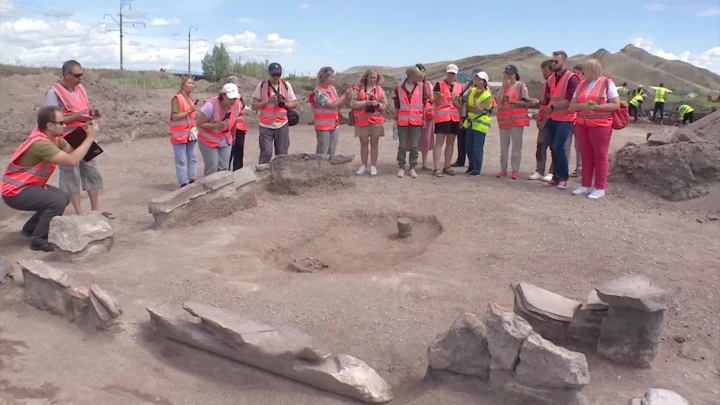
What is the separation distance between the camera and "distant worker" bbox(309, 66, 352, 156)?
880 cm

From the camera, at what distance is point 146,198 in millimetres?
8398

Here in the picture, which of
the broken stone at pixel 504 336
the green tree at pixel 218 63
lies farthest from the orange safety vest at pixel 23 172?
the green tree at pixel 218 63

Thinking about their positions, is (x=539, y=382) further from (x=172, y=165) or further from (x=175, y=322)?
(x=172, y=165)

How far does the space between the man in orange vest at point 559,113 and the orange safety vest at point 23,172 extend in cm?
652

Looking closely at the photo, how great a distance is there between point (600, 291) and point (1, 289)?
4.92 metres

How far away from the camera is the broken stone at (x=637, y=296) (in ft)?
12.6

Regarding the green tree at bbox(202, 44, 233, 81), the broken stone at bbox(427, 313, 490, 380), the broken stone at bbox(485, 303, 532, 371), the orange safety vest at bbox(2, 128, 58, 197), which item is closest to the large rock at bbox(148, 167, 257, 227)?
the orange safety vest at bbox(2, 128, 58, 197)

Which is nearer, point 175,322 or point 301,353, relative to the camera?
point 301,353

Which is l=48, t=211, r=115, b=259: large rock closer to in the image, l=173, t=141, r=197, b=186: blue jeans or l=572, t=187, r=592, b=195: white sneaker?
l=173, t=141, r=197, b=186: blue jeans

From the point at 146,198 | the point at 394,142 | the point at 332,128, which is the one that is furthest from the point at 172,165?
the point at 394,142

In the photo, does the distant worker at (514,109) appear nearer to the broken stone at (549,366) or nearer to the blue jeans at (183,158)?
the blue jeans at (183,158)

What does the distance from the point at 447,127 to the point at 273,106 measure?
278 cm

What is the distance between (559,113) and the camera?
835 cm

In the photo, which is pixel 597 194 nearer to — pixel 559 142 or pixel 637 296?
pixel 559 142
